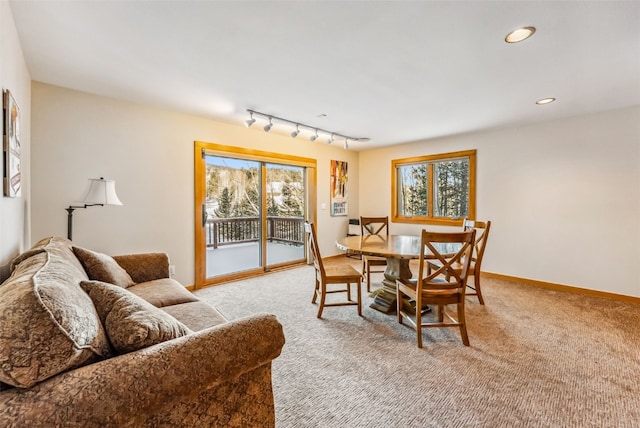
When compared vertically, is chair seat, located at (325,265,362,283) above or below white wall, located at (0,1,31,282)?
below

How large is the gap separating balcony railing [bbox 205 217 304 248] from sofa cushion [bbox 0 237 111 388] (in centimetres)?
327

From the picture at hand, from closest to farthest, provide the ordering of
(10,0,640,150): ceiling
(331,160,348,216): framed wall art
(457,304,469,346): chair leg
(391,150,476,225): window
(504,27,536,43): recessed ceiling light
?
(10,0,640,150): ceiling
(504,27,536,43): recessed ceiling light
(457,304,469,346): chair leg
(391,150,476,225): window
(331,160,348,216): framed wall art

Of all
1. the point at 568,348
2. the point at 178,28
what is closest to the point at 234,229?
the point at 178,28

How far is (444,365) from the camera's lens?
210 centimetres

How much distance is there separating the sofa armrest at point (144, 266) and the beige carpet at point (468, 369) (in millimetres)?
867

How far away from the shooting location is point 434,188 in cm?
525

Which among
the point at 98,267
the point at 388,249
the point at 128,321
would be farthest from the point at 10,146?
the point at 388,249

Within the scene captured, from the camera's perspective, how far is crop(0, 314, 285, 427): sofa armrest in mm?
737

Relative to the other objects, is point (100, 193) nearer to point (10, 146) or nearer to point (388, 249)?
point (10, 146)

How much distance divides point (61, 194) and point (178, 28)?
2.23 m

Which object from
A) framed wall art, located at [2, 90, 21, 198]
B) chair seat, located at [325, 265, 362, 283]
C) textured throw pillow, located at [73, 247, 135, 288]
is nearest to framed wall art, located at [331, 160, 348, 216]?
chair seat, located at [325, 265, 362, 283]

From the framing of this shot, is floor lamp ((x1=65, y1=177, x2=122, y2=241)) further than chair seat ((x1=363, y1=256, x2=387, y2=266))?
No

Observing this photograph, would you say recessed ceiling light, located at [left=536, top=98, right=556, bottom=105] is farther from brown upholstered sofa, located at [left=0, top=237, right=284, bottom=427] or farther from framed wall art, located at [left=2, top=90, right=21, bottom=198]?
framed wall art, located at [left=2, top=90, right=21, bottom=198]

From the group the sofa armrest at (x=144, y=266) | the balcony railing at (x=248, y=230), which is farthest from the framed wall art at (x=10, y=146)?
the balcony railing at (x=248, y=230)
